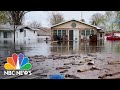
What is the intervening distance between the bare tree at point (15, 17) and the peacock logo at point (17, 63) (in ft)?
1.82

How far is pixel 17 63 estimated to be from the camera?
392 centimetres

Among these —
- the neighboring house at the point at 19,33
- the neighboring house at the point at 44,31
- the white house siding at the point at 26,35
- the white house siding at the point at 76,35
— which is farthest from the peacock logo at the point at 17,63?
the white house siding at the point at 76,35

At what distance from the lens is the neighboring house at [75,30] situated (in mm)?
4289

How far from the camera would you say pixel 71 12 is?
4027 mm

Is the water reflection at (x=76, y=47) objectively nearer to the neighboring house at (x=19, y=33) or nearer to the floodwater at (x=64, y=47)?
the floodwater at (x=64, y=47)

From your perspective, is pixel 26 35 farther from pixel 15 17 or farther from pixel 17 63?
pixel 17 63

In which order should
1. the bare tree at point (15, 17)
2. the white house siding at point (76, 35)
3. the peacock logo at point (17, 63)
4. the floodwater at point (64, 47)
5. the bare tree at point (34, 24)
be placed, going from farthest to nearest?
the white house siding at point (76, 35) → the bare tree at point (34, 24) → the floodwater at point (64, 47) → the bare tree at point (15, 17) → the peacock logo at point (17, 63)

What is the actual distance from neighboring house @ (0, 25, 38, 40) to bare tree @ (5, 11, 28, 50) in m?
0.09

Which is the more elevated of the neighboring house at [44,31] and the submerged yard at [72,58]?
the neighboring house at [44,31]

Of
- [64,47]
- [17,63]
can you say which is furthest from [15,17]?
[64,47]

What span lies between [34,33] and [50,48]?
0.38 metres

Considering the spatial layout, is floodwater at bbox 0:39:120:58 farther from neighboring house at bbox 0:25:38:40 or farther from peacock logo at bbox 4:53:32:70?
peacock logo at bbox 4:53:32:70
